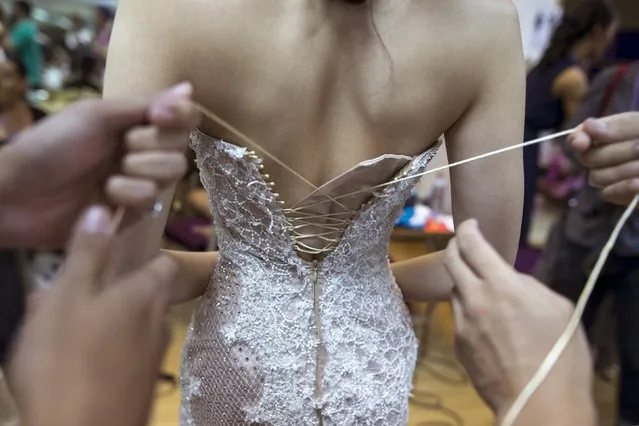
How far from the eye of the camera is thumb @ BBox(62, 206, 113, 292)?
41cm

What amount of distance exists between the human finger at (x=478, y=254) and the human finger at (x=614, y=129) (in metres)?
0.19

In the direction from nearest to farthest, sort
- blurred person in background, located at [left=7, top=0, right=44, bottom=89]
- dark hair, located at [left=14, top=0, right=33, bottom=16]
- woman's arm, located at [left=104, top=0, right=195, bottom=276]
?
woman's arm, located at [left=104, top=0, right=195, bottom=276] < blurred person in background, located at [left=7, top=0, right=44, bottom=89] < dark hair, located at [left=14, top=0, right=33, bottom=16]

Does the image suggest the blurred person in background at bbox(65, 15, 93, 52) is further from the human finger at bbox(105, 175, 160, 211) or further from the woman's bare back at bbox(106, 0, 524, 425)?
the human finger at bbox(105, 175, 160, 211)

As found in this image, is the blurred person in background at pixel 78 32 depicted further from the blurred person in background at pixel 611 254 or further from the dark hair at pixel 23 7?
the blurred person in background at pixel 611 254

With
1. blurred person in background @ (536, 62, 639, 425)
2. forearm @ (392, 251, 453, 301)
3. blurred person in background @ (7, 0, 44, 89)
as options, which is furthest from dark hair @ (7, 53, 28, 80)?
blurred person in background @ (536, 62, 639, 425)

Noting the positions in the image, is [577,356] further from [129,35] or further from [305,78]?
[129,35]

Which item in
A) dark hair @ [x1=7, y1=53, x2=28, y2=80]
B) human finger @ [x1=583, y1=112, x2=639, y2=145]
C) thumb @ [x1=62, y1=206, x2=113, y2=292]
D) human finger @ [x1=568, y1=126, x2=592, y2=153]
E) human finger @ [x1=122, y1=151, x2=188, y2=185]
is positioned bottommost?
dark hair @ [x1=7, y1=53, x2=28, y2=80]

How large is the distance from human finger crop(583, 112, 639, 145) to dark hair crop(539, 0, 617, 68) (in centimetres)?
177

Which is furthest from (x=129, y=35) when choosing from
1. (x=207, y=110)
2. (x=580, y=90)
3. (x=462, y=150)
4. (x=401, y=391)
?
(x=580, y=90)

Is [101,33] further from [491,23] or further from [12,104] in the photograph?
[491,23]

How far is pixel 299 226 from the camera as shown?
69 centimetres

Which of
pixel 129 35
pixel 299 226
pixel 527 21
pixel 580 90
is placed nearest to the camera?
pixel 129 35

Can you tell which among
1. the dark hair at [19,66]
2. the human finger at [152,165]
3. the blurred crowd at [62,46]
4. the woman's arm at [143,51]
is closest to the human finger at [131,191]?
the human finger at [152,165]

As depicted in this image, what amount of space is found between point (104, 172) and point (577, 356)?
0.37m
